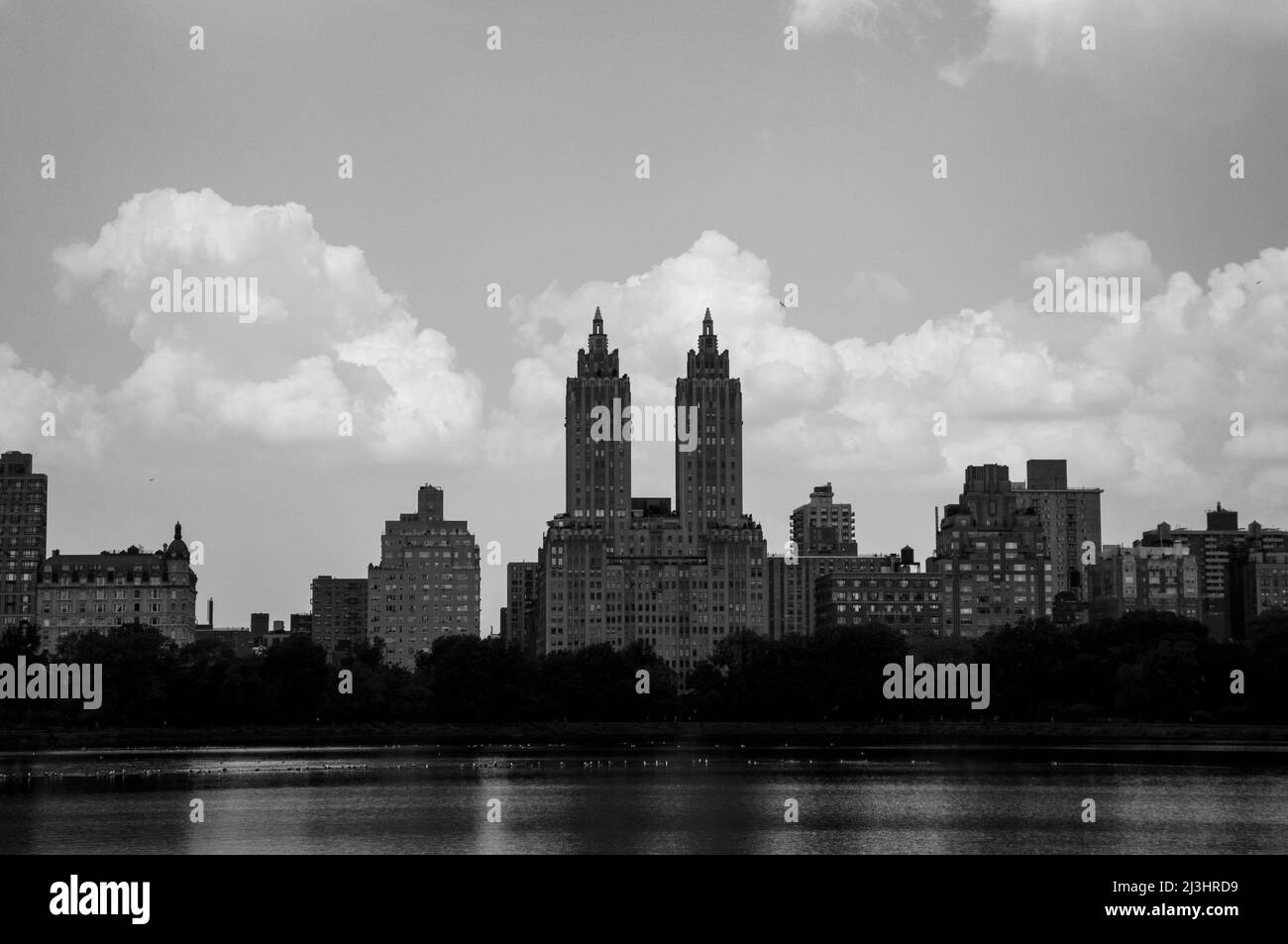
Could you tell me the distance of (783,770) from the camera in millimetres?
152625

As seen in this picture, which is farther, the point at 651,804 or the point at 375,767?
the point at 375,767

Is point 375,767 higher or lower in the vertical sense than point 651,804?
higher

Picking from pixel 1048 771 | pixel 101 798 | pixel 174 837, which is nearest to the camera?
pixel 174 837

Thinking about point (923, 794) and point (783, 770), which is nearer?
point (923, 794)

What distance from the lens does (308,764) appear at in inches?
6299

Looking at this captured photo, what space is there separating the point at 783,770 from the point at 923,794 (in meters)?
28.9

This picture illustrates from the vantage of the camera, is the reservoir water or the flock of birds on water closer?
the reservoir water

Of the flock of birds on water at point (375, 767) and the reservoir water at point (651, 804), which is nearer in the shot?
the reservoir water at point (651, 804)
